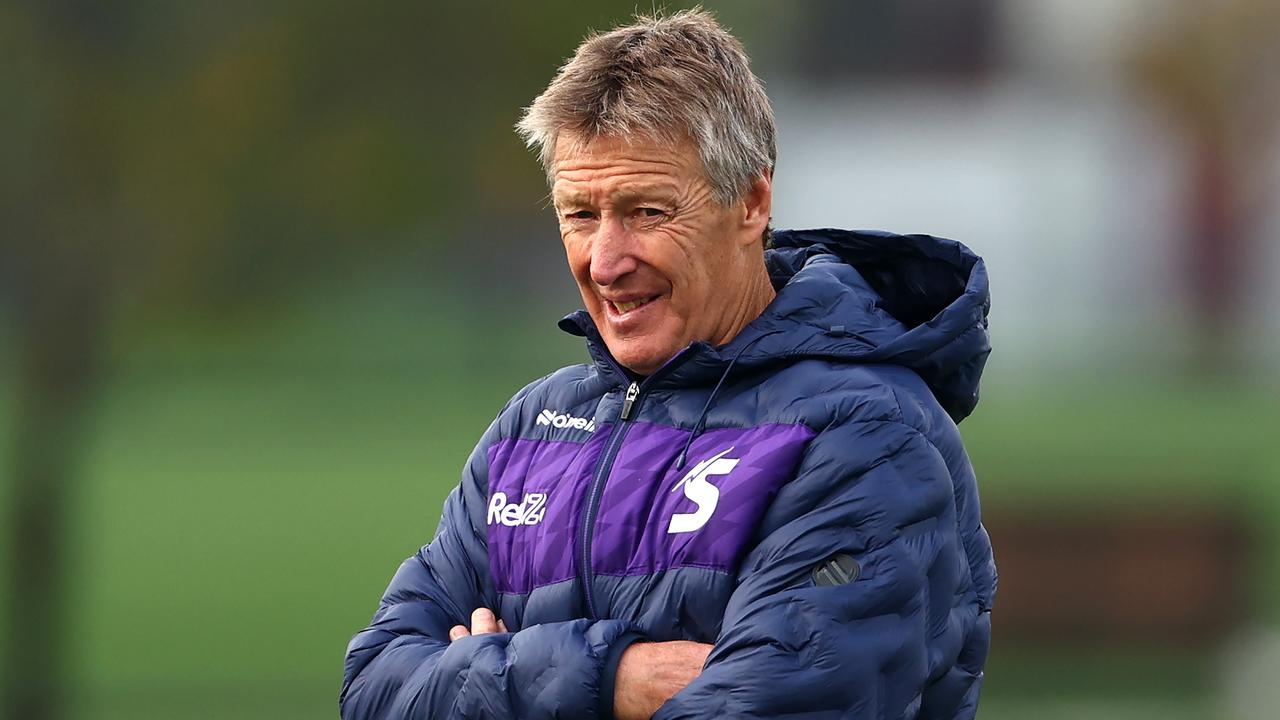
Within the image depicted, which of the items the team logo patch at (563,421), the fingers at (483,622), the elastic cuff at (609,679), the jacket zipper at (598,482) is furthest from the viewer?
the team logo patch at (563,421)

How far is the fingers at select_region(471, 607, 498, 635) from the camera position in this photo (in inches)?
139

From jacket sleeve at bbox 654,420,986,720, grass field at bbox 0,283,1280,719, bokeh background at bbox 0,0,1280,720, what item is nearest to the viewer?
jacket sleeve at bbox 654,420,986,720

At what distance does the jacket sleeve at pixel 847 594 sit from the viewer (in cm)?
315

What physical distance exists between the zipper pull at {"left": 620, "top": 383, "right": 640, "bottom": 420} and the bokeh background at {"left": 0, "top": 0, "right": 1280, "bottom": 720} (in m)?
6.62

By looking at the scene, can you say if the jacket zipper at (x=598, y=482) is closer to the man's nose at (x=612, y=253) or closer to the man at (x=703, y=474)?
the man at (x=703, y=474)

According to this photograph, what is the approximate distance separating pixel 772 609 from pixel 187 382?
32.4 meters

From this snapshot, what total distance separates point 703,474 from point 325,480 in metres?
21.9

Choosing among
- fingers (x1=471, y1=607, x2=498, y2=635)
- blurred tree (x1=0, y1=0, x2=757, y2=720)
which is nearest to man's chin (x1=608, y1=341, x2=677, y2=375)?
fingers (x1=471, y1=607, x2=498, y2=635)

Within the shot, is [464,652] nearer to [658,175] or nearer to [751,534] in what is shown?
[751,534]

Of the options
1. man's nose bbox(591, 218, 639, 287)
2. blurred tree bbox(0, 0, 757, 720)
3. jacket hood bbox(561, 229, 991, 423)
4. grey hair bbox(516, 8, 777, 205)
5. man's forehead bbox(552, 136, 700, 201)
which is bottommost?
blurred tree bbox(0, 0, 757, 720)

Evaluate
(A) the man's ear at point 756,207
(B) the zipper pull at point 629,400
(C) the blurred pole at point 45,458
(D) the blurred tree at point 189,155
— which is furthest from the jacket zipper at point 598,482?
(C) the blurred pole at point 45,458

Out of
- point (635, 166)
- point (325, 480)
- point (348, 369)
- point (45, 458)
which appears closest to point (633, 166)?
point (635, 166)

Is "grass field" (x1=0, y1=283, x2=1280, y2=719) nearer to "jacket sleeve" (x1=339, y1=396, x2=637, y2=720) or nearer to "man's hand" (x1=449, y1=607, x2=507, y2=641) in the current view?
"jacket sleeve" (x1=339, y1=396, x2=637, y2=720)

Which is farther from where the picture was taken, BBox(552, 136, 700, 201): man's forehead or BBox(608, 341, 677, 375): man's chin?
BBox(608, 341, 677, 375): man's chin
